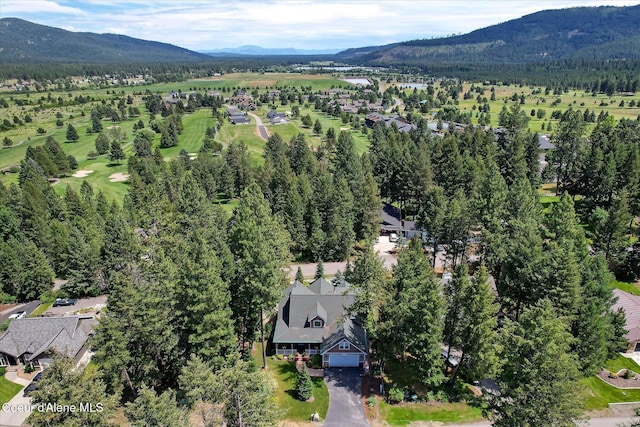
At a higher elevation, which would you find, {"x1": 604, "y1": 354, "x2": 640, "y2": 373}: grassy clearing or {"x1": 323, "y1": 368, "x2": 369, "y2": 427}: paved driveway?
{"x1": 323, "y1": 368, "x2": 369, "y2": 427}: paved driveway

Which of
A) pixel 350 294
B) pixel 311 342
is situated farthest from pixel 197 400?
pixel 350 294

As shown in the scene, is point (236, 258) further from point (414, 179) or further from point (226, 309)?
point (414, 179)

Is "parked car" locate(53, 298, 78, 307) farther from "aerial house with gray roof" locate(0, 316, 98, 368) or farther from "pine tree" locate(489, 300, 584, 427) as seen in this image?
"pine tree" locate(489, 300, 584, 427)

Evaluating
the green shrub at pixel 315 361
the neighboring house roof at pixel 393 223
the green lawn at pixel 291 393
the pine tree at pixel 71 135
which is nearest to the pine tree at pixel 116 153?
the pine tree at pixel 71 135

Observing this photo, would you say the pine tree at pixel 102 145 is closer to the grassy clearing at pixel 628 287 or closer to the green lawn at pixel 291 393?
the green lawn at pixel 291 393

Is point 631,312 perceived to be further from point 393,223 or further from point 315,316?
point 393,223

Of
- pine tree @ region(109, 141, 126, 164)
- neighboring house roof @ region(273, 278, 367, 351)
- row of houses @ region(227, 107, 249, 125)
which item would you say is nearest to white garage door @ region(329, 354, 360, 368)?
neighboring house roof @ region(273, 278, 367, 351)

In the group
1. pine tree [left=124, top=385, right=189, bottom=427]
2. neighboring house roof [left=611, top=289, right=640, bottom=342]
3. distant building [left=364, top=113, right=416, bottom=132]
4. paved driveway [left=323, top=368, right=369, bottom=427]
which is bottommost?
paved driveway [left=323, top=368, right=369, bottom=427]

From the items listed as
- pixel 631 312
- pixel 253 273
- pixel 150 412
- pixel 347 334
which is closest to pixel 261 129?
Answer: pixel 347 334
